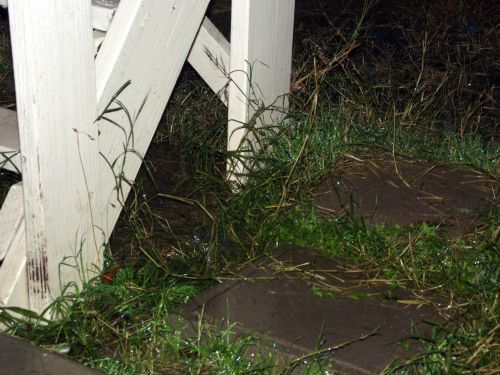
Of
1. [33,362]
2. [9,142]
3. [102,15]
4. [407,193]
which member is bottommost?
[33,362]

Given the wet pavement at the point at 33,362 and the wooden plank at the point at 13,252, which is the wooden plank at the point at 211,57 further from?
the wet pavement at the point at 33,362

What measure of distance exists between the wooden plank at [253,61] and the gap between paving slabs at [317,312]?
695 mm

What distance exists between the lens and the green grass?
2410 millimetres

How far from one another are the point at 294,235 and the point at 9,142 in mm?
1105

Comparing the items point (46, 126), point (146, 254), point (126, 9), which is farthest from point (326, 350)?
point (126, 9)

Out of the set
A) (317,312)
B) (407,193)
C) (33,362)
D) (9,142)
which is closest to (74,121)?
(9,142)

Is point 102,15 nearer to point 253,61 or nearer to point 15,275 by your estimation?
point 253,61

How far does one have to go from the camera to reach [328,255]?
305cm

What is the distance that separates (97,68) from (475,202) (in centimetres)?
157

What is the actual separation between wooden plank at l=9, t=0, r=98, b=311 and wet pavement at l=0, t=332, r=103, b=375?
28 cm

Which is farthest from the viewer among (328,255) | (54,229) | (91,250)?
(328,255)

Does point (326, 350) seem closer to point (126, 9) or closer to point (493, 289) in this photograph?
point (493, 289)

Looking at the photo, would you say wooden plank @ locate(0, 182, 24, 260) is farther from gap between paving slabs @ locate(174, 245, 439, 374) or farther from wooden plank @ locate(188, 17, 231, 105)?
wooden plank @ locate(188, 17, 231, 105)

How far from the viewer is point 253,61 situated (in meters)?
3.44
